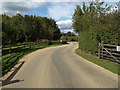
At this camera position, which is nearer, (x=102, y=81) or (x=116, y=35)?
(x=102, y=81)

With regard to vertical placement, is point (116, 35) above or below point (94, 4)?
below

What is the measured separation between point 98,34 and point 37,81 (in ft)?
29.3

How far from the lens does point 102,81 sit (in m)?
6.55

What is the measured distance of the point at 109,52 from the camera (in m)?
11.5

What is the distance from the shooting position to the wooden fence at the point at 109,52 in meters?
10.7

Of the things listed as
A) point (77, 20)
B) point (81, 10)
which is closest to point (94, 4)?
point (77, 20)

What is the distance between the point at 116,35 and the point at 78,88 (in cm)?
678

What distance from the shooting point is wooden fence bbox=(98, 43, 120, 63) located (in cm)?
1067

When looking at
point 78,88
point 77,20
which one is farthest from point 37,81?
point 77,20

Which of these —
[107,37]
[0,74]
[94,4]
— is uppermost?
[94,4]

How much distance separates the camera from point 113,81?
6.57 meters

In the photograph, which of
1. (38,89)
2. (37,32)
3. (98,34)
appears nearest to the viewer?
(38,89)

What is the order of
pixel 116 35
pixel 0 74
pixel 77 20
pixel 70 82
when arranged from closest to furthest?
pixel 70 82 → pixel 0 74 → pixel 116 35 → pixel 77 20

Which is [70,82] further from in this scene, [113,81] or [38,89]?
[113,81]
